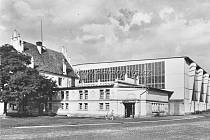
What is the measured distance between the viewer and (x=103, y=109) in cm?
6731

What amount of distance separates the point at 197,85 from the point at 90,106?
46.8m

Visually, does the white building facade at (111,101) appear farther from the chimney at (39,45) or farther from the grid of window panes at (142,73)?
the grid of window panes at (142,73)

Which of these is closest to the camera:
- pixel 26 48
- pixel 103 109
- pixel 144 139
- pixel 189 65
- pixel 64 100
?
pixel 144 139

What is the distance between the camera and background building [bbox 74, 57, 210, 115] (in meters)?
90.4

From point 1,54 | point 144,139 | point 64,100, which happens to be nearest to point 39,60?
point 64,100

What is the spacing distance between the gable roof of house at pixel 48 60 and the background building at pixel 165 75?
9136 mm

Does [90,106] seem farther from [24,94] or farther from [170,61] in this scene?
[170,61]

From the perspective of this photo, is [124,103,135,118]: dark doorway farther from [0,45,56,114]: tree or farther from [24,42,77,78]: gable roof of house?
[24,42,77,78]: gable roof of house

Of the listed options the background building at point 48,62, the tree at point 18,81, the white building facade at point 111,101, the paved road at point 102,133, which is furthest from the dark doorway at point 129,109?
the paved road at point 102,133

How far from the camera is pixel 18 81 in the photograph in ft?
187

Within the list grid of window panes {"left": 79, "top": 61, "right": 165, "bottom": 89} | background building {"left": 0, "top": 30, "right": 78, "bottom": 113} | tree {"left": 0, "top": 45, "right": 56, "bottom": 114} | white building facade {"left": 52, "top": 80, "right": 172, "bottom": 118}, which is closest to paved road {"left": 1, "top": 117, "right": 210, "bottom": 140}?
tree {"left": 0, "top": 45, "right": 56, "bottom": 114}

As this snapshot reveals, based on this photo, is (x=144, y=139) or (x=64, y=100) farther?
(x=64, y=100)

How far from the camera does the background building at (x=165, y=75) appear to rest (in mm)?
90438

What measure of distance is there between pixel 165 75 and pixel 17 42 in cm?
4387
